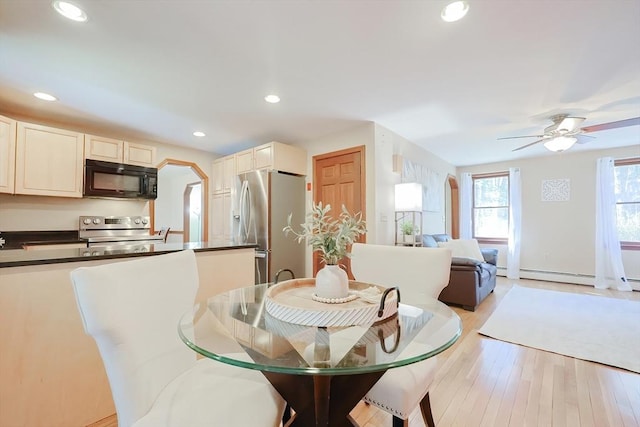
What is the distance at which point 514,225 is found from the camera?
5.50 metres

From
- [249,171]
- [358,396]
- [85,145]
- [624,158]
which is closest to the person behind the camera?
[358,396]

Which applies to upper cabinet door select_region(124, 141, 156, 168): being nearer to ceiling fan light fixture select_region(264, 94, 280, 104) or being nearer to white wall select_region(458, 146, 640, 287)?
ceiling fan light fixture select_region(264, 94, 280, 104)

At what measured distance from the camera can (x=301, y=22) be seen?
1.69 meters

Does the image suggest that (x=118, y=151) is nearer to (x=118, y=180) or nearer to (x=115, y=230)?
(x=118, y=180)

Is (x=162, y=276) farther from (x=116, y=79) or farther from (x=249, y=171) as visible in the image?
(x=249, y=171)

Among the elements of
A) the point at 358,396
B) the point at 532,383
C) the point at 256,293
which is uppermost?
the point at 256,293

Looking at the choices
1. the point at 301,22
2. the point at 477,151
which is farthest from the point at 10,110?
the point at 477,151

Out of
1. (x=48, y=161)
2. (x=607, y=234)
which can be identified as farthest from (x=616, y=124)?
(x=48, y=161)

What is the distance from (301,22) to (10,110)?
3.51m

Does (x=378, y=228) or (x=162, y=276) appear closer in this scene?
(x=162, y=276)

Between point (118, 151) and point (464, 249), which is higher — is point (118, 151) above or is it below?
above

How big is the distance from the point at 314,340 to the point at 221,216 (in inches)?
158

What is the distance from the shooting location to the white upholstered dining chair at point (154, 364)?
33.7 inches

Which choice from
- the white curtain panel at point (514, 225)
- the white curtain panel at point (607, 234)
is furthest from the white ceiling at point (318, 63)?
the white curtain panel at point (514, 225)
